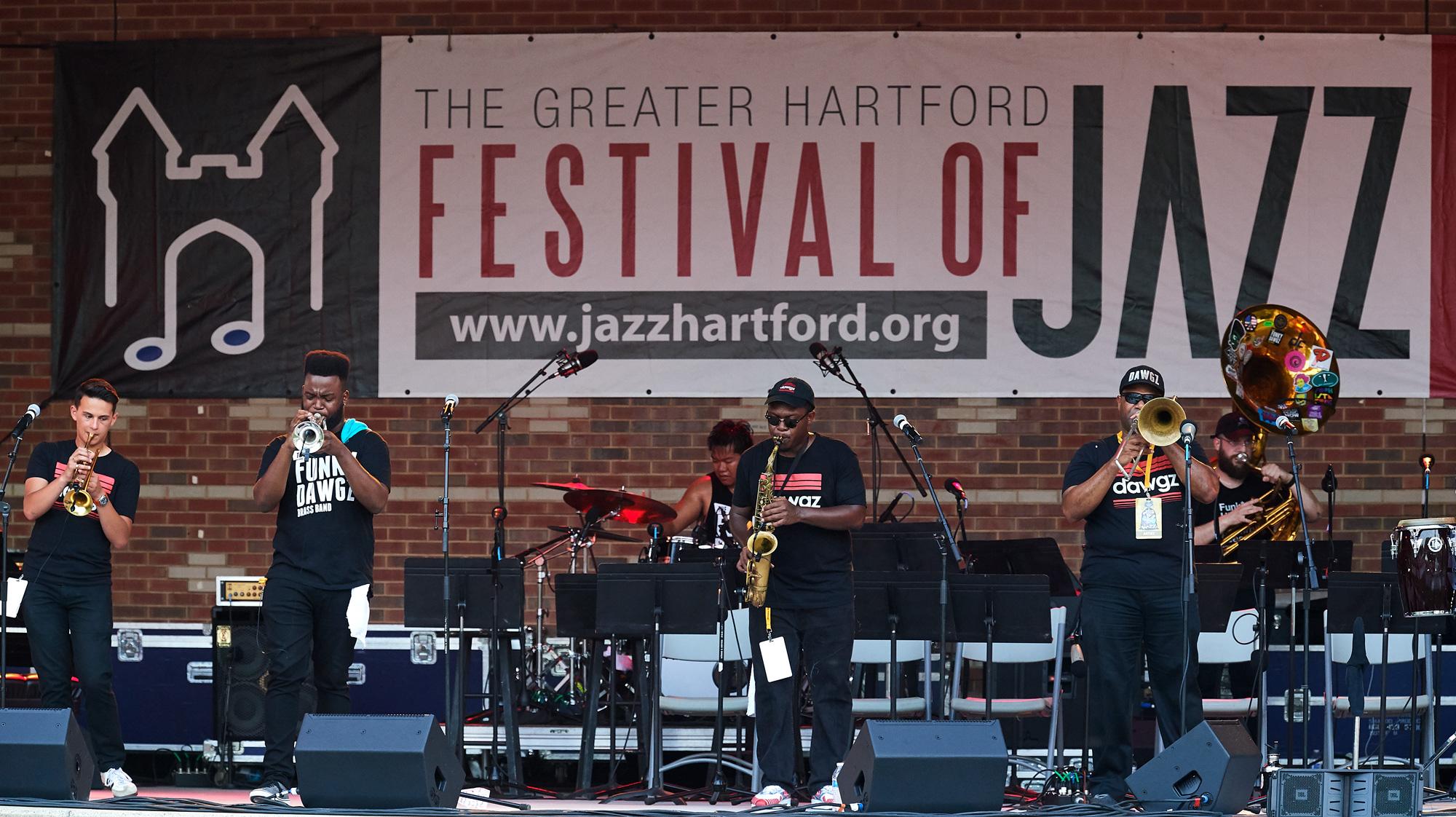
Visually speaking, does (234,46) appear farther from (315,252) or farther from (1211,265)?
(1211,265)

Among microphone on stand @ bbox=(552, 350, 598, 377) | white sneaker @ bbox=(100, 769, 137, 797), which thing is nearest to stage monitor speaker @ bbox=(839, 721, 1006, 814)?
microphone on stand @ bbox=(552, 350, 598, 377)

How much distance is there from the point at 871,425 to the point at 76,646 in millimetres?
4141

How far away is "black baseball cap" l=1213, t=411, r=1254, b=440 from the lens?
8281 mm

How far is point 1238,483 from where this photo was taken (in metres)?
8.34

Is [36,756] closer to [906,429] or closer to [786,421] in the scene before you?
[786,421]

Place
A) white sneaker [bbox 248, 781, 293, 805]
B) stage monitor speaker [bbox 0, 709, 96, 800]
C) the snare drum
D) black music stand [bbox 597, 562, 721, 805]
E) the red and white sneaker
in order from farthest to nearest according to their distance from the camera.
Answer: black music stand [bbox 597, 562, 721, 805] → the red and white sneaker → white sneaker [bbox 248, 781, 293, 805] → the snare drum → stage monitor speaker [bbox 0, 709, 96, 800]

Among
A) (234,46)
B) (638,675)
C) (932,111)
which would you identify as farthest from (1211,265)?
(234,46)

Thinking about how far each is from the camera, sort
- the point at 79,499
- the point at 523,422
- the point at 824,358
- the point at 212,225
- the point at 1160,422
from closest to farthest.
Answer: the point at 1160,422 < the point at 79,499 < the point at 824,358 < the point at 212,225 < the point at 523,422

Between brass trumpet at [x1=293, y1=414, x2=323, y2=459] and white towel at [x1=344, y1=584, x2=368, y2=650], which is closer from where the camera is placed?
brass trumpet at [x1=293, y1=414, x2=323, y2=459]

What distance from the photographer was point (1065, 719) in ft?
26.8

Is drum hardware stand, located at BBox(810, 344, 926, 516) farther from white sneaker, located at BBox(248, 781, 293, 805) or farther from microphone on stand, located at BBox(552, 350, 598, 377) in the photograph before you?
white sneaker, located at BBox(248, 781, 293, 805)

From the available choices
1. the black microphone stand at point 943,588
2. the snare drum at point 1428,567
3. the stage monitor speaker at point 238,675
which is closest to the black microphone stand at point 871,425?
the black microphone stand at point 943,588

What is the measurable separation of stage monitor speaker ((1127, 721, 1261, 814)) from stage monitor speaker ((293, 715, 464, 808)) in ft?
9.19

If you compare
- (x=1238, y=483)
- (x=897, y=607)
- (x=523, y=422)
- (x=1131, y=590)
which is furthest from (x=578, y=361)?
(x=1238, y=483)
